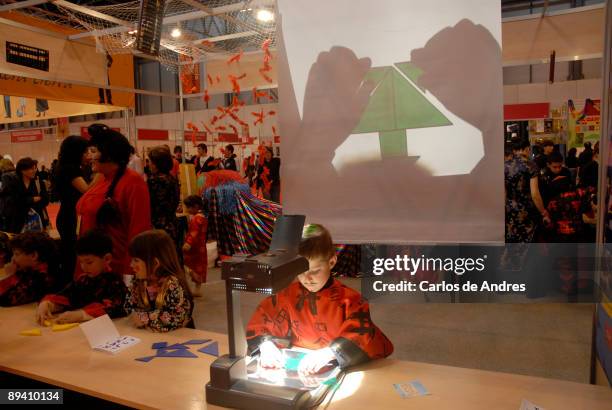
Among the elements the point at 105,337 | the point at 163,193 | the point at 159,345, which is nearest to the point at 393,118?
the point at 159,345

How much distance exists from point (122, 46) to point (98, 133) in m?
2.66

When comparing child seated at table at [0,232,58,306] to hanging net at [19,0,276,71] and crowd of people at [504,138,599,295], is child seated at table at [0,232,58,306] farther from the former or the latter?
crowd of people at [504,138,599,295]

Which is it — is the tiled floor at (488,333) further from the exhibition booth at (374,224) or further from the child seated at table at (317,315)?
the child seated at table at (317,315)

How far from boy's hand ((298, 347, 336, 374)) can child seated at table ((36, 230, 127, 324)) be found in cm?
105

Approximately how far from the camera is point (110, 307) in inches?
83.1

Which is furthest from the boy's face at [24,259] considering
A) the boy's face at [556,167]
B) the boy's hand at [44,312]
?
the boy's face at [556,167]

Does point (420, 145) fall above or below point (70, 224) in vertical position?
above

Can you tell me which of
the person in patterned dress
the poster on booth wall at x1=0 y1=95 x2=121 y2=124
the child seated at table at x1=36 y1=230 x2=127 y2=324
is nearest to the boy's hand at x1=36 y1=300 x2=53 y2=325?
the child seated at table at x1=36 y1=230 x2=127 y2=324

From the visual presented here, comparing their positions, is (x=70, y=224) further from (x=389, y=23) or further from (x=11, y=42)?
(x=389, y=23)

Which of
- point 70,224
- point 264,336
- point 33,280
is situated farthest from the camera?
point 70,224

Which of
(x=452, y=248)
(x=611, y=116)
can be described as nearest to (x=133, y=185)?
(x=611, y=116)

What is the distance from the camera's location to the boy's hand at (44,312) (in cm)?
204

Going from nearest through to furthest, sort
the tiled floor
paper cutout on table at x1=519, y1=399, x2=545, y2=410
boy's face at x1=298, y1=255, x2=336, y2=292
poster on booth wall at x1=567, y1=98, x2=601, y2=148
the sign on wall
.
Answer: paper cutout on table at x1=519, y1=399, x2=545, y2=410
boy's face at x1=298, y1=255, x2=336, y2=292
the tiled floor
poster on booth wall at x1=567, y1=98, x2=601, y2=148
the sign on wall

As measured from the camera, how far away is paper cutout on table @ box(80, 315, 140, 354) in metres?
1.74
